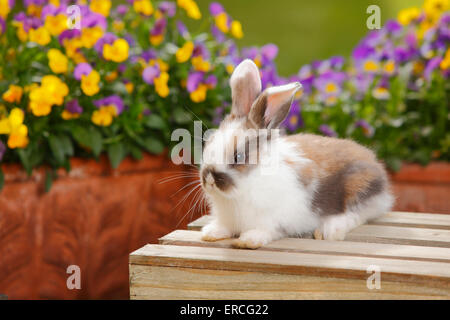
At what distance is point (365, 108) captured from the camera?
11.6 ft

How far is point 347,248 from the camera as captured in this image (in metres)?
1.76

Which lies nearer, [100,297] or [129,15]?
[100,297]

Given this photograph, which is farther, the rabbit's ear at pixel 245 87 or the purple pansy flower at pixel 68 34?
the purple pansy flower at pixel 68 34

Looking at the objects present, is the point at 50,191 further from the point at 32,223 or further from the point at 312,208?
the point at 312,208

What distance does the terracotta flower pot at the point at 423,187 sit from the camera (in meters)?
3.16

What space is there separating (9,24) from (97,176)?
0.88 meters

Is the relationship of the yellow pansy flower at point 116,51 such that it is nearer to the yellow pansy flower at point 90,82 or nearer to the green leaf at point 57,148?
the yellow pansy flower at point 90,82

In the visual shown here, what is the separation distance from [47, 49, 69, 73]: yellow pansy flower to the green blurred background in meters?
2.52

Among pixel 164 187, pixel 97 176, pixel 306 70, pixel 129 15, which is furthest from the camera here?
pixel 306 70

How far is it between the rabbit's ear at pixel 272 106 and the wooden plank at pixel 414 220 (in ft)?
2.13

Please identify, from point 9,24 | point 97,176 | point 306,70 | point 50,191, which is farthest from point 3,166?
point 306,70

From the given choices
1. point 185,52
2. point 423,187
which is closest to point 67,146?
point 185,52

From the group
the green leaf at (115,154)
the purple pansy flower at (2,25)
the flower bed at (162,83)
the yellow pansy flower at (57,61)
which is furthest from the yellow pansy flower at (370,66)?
the purple pansy flower at (2,25)

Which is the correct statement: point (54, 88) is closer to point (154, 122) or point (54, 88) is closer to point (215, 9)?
point (154, 122)
